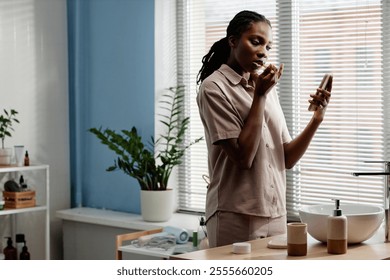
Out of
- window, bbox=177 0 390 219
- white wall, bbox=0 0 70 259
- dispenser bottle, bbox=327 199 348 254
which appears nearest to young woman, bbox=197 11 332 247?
dispenser bottle, bbox=327 199 348 254

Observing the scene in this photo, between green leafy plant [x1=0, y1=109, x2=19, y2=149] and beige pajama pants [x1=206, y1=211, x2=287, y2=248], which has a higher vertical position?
green leafy plant [x1=0, y1=109, x2=19, y2=149]

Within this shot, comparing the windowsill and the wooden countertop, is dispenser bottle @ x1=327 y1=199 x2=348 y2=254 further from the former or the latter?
the windowsill

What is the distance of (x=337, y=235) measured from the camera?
1891mm

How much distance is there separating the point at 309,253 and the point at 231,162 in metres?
0.41

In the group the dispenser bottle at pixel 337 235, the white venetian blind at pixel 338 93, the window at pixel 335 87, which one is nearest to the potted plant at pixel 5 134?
the window at pixel 335 87

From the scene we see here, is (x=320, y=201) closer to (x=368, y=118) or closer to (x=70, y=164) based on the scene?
(x=368, y=118)

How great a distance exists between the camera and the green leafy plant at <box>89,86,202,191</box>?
12.1 ft

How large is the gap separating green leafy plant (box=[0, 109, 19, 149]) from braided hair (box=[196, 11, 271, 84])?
1.67 m

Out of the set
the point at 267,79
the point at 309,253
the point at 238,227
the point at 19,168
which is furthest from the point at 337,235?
the point at 19,168

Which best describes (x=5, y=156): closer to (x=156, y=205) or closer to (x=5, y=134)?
(x=5, y=134)

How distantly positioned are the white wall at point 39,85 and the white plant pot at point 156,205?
2.45 feet

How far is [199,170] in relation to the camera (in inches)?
155
